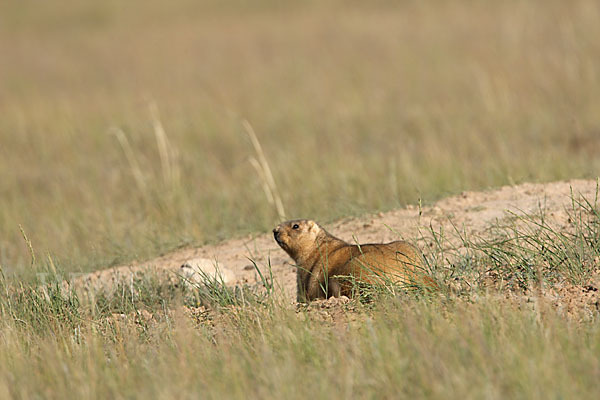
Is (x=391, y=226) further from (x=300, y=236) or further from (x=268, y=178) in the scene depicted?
(x=268, y=178)

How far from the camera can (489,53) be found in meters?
13.6

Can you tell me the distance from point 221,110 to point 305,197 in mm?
4840

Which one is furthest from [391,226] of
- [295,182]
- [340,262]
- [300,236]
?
[295,182]

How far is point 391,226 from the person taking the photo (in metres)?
6.30

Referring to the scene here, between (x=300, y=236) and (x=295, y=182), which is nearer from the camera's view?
(x=300, y=236)

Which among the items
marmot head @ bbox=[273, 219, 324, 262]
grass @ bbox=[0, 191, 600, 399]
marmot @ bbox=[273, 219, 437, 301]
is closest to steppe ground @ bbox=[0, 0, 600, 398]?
grass @ bbox=[0, 191, 600, 399]

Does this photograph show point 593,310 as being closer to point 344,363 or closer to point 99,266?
point 344,363

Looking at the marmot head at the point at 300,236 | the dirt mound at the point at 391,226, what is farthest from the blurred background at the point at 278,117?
the marmot head at the point at 300,236

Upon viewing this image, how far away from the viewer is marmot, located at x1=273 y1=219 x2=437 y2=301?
4688 mm

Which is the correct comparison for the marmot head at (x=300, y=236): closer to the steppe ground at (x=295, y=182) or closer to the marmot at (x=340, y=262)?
the marmot at (x=340, y=262)

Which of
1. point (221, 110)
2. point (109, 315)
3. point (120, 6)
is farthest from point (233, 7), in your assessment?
point (109, 315)

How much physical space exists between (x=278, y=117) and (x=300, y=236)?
6.61 meters

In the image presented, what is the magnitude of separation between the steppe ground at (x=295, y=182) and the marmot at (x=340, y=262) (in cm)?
18

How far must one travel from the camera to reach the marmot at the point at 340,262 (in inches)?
185
